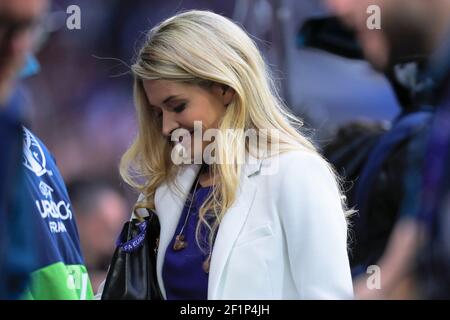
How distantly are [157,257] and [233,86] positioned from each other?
47cm

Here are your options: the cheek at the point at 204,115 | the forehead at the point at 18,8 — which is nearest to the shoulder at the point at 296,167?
the cheek at the point at 204,115

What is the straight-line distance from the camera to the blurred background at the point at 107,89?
3043mm

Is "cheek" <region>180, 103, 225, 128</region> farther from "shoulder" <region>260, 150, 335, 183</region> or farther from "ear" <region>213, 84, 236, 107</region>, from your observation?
"shoulder" <region>260, 150, 335, 183</region>

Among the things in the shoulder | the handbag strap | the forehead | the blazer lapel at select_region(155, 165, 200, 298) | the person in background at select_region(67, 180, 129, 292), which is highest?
the forehead

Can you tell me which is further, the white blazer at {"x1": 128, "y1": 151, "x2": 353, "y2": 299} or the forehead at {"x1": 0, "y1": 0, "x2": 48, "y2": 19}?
the forehead at {"x1": 0, "y1": 0, "x2": 48, "y2": 19}

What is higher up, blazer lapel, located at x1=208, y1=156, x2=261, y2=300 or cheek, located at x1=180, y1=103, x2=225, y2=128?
cheek, located at x1=180, y1=103, x2=225, y2=128

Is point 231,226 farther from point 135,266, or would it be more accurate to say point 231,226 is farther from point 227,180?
point 135,266

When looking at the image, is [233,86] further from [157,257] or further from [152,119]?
[157,257]

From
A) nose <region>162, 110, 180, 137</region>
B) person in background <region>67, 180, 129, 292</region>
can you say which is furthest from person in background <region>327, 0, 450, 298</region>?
nose <region>162, 110, 180, 137</region>

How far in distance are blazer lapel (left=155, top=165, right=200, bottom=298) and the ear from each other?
21 centimetres

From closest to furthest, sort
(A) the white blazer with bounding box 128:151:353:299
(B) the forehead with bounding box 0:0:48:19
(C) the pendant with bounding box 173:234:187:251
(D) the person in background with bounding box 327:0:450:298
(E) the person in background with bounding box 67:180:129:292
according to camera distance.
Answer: (A) the white blazer with bounding box 128:151:353:299 < (C) the pendant with bounding box 173:234:187:251 < (B) the forehead with bounding box 0:0:48:19 < (E) the person in background with bounding box 67:180:129:292 < (D) the person in background with bounding box 327:0:450:298

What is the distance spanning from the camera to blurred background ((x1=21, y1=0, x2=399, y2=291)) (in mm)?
3043

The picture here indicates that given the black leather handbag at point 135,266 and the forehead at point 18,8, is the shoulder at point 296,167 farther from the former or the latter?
the forehead at point 18,8

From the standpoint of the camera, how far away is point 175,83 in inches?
77.0
